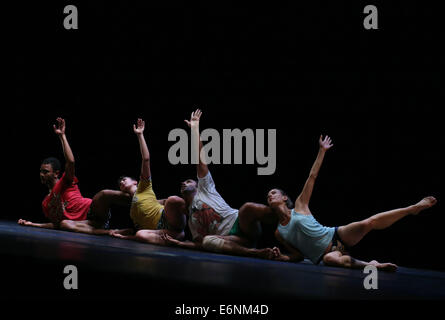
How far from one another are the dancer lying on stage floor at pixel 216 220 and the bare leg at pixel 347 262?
18.2 inches

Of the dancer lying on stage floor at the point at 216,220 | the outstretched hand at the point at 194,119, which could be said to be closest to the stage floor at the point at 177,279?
the dancer lying on stage floor at the point at 216,220

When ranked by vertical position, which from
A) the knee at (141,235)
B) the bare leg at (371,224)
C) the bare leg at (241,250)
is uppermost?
the bare leg at (371,224)

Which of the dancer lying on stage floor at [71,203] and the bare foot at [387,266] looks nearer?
the bare foot at [387,266]

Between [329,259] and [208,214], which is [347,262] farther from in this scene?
[208,214]

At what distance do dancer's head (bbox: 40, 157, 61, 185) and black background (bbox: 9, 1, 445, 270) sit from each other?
910 mm

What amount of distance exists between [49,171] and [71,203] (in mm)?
361

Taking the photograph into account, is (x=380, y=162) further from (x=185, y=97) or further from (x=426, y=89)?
(x=185, y=97)

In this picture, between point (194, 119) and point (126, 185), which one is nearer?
point (194, 119)

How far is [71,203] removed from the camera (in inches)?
175

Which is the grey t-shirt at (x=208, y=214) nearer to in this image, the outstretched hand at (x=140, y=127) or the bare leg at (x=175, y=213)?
the bare leg at (x=175, y=213)

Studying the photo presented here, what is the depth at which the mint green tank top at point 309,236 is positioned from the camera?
10.7 feet

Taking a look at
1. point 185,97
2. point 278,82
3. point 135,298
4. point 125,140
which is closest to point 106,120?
point 125,140

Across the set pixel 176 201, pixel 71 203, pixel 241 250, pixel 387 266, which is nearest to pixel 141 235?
pixel 176 201

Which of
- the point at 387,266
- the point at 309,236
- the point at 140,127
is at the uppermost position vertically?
the point at 140,127
